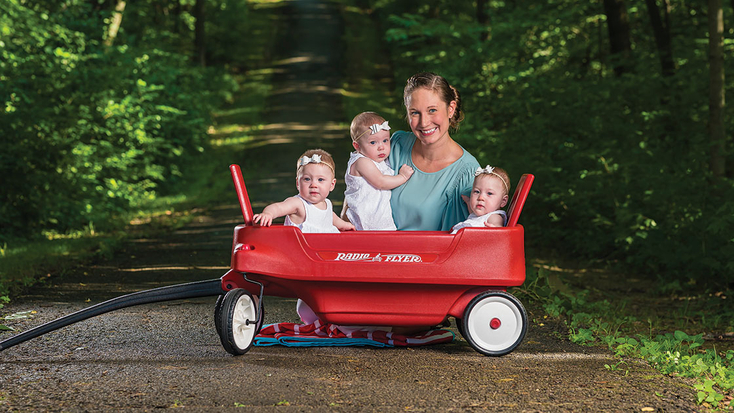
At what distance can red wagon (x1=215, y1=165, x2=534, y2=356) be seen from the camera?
4.40 metres

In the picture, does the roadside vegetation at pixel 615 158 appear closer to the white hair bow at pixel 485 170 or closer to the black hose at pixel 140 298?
the white hair bow at pixel 485 170

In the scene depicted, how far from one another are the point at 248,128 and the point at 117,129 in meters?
11.7

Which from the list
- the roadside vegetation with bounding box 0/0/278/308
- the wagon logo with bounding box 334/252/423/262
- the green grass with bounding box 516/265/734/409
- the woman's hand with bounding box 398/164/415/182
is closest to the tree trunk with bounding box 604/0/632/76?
the green grass with bounding box 516/265/734/409

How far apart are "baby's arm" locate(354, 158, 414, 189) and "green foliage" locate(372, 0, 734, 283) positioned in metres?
4.20

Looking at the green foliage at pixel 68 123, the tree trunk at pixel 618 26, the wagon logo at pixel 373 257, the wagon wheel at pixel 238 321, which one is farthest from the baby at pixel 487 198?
the tree trunk at pixel 618 26

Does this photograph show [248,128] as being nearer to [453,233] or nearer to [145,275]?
[145,275]

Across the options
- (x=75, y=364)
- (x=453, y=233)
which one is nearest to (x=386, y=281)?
(x=453, y=233)

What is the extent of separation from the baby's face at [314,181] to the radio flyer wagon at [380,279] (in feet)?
0.92

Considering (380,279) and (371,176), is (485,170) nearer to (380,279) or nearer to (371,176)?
(371,176)

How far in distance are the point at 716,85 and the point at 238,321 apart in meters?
6.95

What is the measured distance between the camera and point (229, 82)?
3078 centimetres

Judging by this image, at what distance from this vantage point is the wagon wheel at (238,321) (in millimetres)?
4355

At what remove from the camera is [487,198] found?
15.0 feet

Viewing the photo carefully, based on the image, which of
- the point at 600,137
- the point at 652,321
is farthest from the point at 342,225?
the point at 600,137
